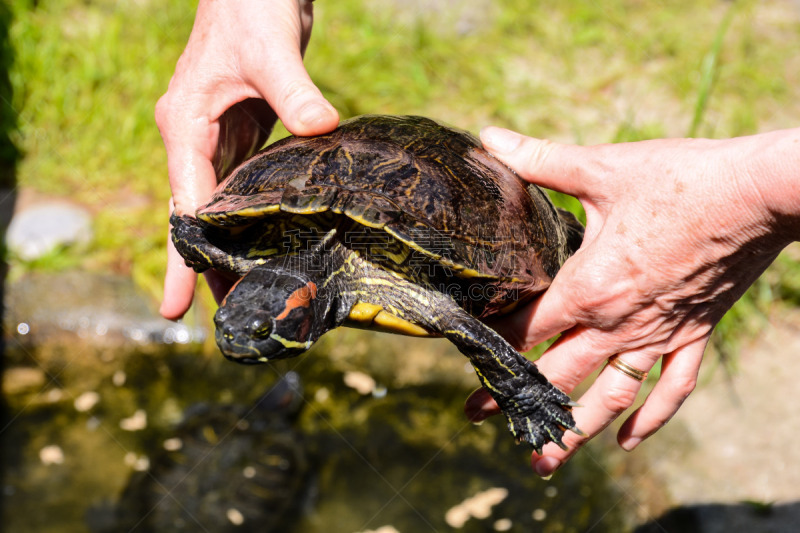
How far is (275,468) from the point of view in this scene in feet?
13.6

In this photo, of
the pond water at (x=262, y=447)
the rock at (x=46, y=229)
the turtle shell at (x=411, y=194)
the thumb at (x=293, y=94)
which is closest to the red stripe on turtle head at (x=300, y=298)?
the turtle shell at (x=411, y=194)

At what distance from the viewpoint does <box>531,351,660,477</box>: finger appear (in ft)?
8.41

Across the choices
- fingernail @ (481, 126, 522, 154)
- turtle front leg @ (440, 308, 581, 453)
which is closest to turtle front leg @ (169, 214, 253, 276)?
turtle front leg @ (440, 308, 581, 453)

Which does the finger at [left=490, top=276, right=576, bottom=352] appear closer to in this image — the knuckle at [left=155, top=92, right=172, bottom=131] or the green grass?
the knuckle at [left=155, top=92, right=172, bottom=131]

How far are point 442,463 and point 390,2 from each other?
483cm

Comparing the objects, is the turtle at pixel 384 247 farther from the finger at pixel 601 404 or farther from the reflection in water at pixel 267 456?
the reflection in water at pixel 267 456

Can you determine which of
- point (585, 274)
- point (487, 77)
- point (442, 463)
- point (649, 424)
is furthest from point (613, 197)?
point (487, 77)

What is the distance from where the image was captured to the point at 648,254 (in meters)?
2.22

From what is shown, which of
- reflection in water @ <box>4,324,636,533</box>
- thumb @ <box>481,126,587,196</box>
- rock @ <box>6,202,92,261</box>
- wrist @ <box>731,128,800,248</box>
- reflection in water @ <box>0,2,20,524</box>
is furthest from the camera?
reflection in water @ <box>0,2,20,524</box>

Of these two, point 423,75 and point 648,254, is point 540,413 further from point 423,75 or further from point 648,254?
point 423,75

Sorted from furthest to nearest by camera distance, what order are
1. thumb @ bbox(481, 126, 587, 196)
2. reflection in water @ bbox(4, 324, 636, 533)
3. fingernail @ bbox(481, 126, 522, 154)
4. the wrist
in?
reflection in water @ bbox(4, 324, 636, 533) < fingernail @ bbox(481, 126, 522, 154) < thumb @ bbox(481, 126, 587, 196) < the wrist

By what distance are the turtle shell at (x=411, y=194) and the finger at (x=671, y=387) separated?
659 mm

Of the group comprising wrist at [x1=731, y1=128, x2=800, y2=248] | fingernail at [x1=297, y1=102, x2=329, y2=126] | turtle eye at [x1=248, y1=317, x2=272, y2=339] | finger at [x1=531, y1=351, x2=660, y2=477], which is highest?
wrist at [x1=731, y1=128, x2=800, y2=248]

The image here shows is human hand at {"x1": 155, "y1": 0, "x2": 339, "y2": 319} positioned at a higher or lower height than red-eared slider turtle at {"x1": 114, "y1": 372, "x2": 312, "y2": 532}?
higher
